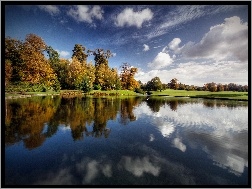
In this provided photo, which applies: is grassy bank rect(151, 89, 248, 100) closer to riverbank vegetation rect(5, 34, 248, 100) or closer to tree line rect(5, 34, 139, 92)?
riverbank vegetation rect(5, 34, 248, 100)

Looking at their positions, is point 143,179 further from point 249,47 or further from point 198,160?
point 249,47

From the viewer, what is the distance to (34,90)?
42719mm

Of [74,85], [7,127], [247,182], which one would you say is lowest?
[247,182]

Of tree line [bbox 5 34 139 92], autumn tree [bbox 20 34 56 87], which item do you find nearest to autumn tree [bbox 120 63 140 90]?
tree line [bbox 5 34 139 92]

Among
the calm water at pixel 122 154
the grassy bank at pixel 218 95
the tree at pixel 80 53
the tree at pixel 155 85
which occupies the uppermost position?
the tree at pixel 80 53

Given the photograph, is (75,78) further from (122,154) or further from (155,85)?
(122,154)

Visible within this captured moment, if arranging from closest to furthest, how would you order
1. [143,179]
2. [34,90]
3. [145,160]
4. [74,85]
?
[143,179], [145,160], [34,90], [74,85]

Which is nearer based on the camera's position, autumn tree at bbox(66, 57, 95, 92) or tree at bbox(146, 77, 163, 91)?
autumn tree at bbox(66, 57, 95, 92)

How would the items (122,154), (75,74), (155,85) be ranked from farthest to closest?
1. (155,85)
2. (75,74)
3. (122,154)

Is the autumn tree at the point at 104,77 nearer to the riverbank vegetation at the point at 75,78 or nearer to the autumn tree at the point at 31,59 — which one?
the riverbank vegetation at the point at 75,78

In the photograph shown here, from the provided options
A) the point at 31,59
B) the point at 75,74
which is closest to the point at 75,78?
the point at 75,74

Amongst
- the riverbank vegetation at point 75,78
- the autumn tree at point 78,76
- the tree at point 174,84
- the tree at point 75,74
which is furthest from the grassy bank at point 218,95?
the tree at point 75,74

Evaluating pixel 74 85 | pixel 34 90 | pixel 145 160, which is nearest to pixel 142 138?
pixel 145 160

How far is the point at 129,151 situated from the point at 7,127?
800cm
